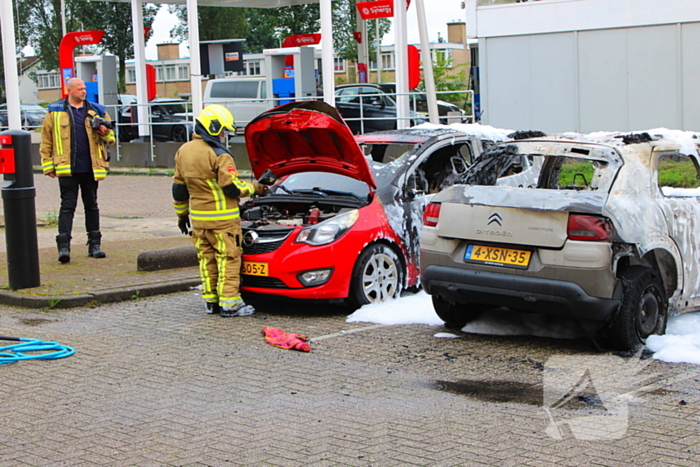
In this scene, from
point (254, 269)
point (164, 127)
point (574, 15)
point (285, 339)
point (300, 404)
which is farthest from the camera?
point (164, 127)

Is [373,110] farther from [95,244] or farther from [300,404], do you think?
[300,404]

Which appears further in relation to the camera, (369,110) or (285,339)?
(369,110)

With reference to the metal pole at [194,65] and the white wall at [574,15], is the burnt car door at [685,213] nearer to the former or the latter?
the metal pole at [194,65]

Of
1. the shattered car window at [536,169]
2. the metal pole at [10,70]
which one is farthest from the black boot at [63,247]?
the shattered car window at [536,169]

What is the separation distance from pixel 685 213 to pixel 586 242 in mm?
1171

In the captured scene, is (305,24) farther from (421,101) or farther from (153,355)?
(153,355)

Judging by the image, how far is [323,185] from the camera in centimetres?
857

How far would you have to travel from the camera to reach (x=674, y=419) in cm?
494

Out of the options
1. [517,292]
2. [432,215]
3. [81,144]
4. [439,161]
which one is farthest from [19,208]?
[517,292]

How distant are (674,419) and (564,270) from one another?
1.44m

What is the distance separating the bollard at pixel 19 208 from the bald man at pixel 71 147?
1.42 metres

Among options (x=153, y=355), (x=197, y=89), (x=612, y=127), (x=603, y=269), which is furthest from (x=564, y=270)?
(x=612, y=127)

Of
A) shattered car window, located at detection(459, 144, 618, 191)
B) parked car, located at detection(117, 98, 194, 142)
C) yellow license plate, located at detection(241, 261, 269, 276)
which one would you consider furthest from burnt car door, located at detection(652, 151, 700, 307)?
parked car, located at detection(117, 98, 194, 142)

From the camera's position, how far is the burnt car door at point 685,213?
260 inches
